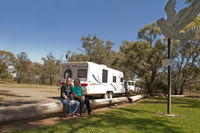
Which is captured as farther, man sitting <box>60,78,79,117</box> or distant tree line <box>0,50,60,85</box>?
distant tree line <box>0,50,60,85</box>

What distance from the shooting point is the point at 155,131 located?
5.02 m

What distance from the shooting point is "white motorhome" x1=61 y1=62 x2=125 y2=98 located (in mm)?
10930

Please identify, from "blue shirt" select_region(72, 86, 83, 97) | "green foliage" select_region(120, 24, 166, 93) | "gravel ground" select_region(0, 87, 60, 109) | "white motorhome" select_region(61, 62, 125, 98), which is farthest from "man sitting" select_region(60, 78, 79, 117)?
"green foliage" select_region(120, 24, 166, 93)

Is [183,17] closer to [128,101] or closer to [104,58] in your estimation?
[128,101]

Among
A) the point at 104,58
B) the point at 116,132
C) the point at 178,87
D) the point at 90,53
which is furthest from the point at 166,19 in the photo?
the point at 90,53

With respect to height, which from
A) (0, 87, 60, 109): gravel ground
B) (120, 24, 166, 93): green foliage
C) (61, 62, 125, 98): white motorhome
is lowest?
(0, 87, 60, 109): gravel ground

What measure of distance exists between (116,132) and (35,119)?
3.02m

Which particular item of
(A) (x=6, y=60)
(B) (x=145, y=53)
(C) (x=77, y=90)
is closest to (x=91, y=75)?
(C) (x=77, y=90)

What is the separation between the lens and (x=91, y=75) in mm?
11070

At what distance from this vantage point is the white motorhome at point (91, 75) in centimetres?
1093

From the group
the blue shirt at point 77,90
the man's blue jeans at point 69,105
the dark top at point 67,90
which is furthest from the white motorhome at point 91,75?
the man's blue jeans at point 69,105

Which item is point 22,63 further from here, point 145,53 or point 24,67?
point 145,53

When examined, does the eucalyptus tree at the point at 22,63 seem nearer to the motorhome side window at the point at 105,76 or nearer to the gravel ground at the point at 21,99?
the gravel ground at the point at 21,99

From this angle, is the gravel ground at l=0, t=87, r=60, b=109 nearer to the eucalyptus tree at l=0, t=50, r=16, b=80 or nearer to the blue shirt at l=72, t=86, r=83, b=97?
the blue shirt at l=72, t=86, r=83, b=97
